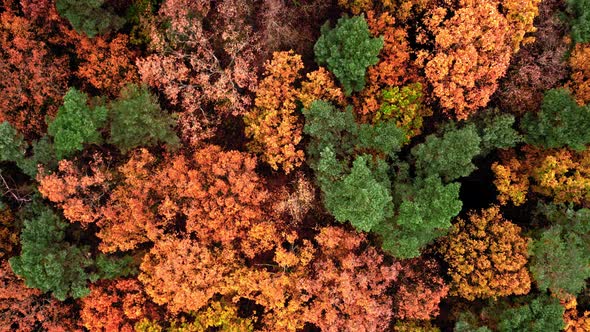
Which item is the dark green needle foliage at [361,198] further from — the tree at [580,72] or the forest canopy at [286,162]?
the tree at [580,72]

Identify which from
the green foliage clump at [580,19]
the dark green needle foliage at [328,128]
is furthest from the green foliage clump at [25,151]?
the green foliage clump at [580,19]

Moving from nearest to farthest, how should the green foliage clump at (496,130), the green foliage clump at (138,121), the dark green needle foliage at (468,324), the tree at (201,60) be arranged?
the green foliage clump at (138,121) < the dark green needle foliage at (468,324) < the green foliage clump at (496,130) < the tree at (201,60)

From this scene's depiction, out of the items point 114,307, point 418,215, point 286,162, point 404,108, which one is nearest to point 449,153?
point 418,215

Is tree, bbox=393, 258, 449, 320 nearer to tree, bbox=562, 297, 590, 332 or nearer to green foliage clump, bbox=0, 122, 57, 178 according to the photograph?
tree, bbox=562, 297, 590, 332

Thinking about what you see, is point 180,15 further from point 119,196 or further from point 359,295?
point 359,295

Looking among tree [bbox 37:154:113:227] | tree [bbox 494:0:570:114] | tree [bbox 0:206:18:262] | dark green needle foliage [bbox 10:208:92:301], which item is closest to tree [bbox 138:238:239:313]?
dark green needle foliage [bbox 10:208:92:301]
